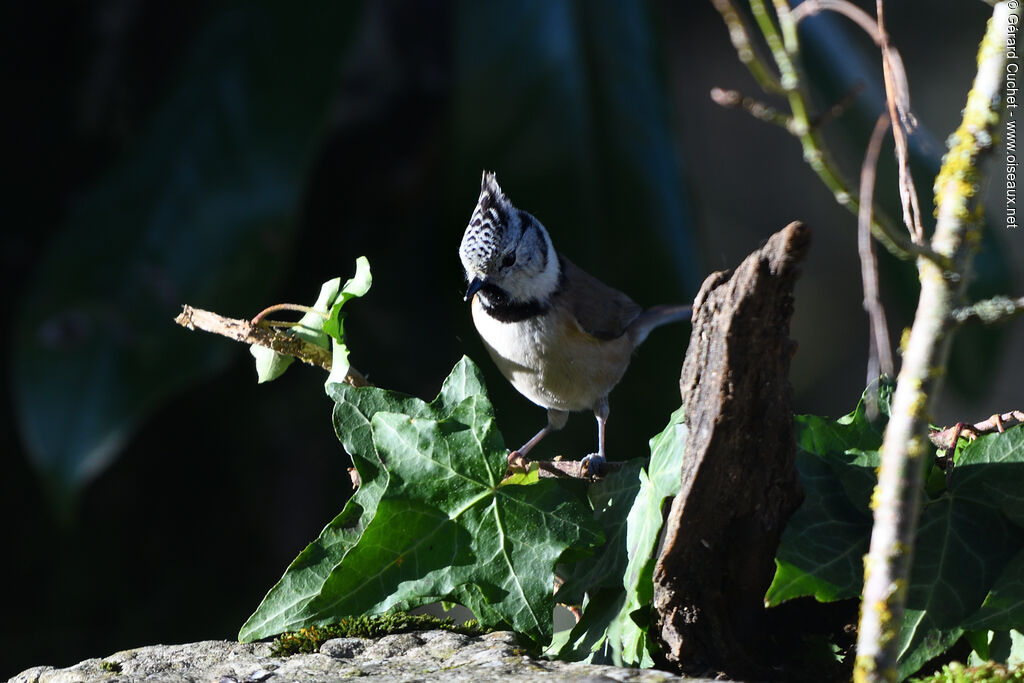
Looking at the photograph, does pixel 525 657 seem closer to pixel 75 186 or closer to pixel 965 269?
pixel 965 269

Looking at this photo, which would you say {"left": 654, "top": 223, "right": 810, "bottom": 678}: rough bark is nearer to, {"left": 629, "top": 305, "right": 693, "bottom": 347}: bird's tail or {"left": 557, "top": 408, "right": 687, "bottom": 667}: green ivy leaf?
{"left": 557, "top": 408, "right": 687, "bottom": 667}: green ivy leaf

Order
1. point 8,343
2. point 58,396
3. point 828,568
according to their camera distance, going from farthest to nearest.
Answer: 1. point 8,343
2. point 58,396
3. point 828,568

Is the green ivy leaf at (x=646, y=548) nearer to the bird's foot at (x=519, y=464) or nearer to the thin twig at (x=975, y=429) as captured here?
the bird's foot at (x=519, y=464)

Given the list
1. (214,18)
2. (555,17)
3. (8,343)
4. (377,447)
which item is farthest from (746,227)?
(377,447)

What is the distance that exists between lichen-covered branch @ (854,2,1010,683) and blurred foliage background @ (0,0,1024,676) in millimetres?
2533

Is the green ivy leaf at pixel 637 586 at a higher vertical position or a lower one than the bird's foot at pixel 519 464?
lower

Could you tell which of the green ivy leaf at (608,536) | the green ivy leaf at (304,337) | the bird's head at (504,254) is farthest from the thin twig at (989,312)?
the bird's head at (504,254)

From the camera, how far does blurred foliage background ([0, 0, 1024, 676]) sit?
3.27m

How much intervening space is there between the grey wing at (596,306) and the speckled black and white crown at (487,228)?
31cm

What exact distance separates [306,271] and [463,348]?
765 mm

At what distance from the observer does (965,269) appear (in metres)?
0.85

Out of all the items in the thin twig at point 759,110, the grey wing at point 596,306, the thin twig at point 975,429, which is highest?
the thin twig at point 759,110

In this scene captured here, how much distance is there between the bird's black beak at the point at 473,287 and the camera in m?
2.25

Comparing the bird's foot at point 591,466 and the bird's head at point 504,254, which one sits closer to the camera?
the bird's foot at point 591,466
